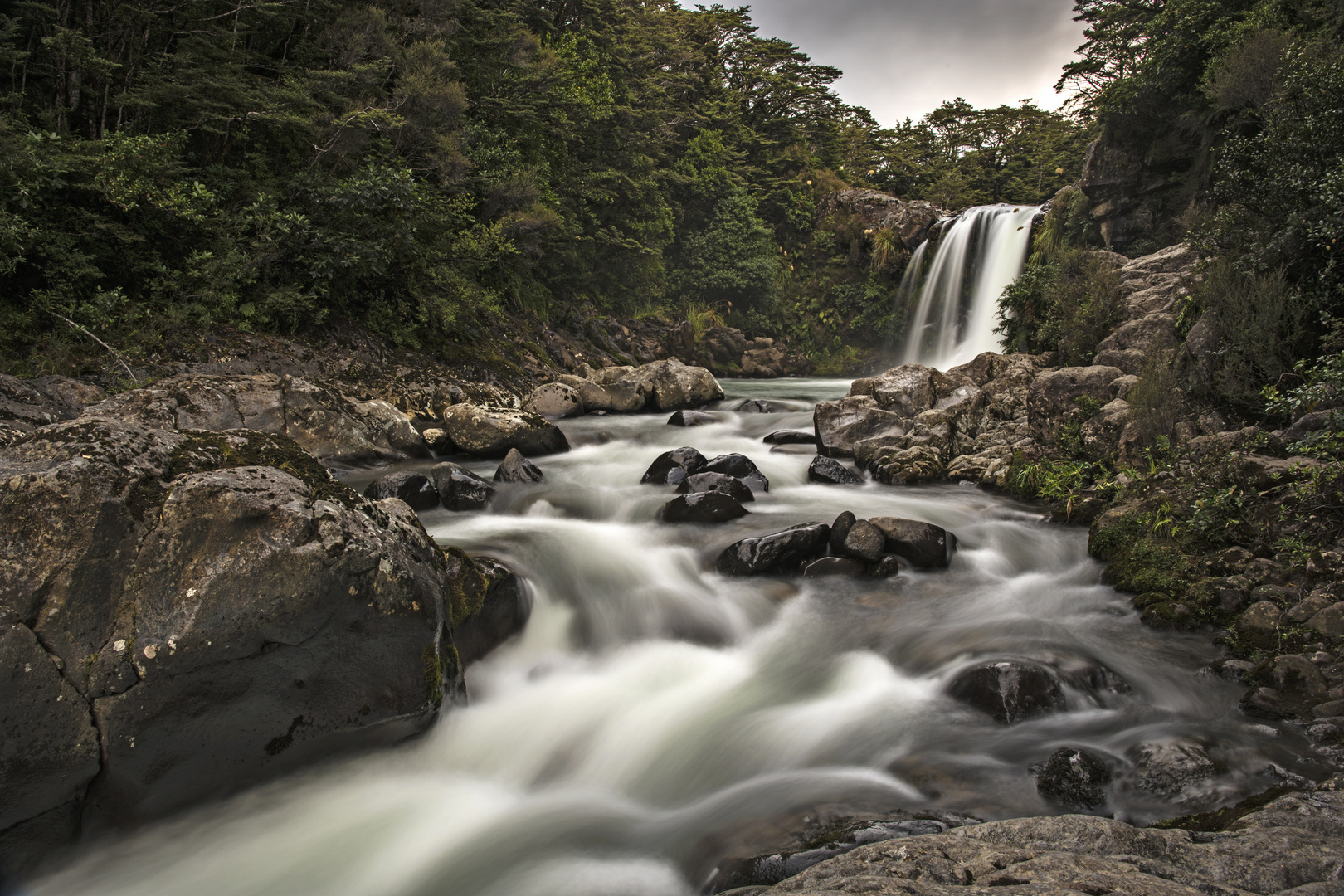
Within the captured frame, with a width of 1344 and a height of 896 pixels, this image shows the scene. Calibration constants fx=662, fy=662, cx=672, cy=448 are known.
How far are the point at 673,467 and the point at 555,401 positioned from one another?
5.99 m

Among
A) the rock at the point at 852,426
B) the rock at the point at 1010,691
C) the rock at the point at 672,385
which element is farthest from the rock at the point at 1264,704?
the rock at the point at 672,385

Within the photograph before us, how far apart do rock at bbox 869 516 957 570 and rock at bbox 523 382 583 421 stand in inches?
381

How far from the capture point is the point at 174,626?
351cm

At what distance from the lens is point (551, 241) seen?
2038 cm

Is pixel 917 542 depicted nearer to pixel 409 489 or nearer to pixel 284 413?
pixel 409 489

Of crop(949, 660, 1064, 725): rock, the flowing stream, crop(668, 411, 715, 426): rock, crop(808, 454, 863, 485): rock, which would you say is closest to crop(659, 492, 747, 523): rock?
the flowing stream

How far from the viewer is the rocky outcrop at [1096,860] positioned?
2221mm

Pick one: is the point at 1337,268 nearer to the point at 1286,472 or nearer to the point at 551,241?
the point at 1286,472

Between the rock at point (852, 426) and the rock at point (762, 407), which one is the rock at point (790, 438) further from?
the rock at point (762, 407)

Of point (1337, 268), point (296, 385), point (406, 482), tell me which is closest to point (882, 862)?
point (406, 482)

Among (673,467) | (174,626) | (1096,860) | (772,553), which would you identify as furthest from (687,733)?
(673,467)

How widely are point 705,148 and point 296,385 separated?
25788 millimetres

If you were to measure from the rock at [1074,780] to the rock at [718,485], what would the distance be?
218 inches

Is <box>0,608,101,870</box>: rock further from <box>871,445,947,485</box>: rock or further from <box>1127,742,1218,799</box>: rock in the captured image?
<box>871,445,947,485</box>: rock
